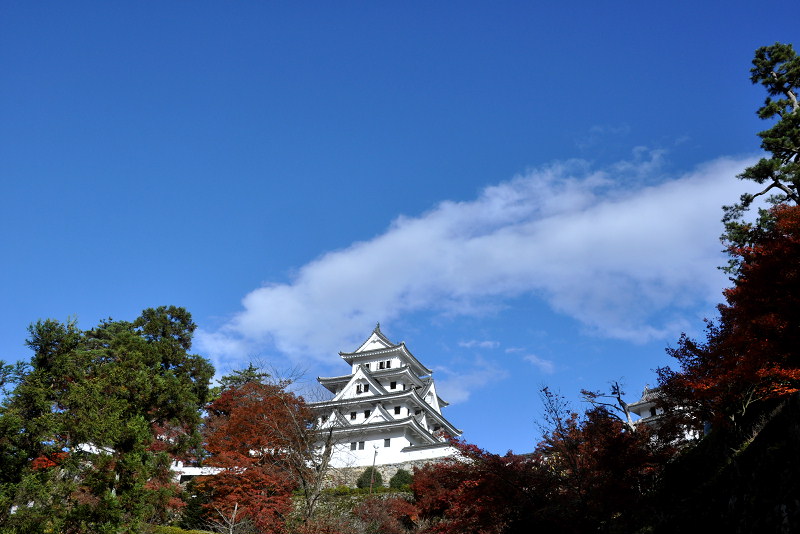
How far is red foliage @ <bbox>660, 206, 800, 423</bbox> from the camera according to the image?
46.7 ft

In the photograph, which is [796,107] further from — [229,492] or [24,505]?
[24,505]

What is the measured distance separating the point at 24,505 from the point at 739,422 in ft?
73.7

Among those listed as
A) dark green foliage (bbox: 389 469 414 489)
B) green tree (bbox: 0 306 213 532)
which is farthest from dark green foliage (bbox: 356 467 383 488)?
green tree (bbox: 0 306 213 532)

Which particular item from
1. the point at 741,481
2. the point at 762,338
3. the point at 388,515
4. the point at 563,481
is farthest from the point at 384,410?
the point at 741,481

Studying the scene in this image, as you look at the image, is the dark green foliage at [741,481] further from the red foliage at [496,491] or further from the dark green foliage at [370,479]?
the dark green foliage at [370,479]

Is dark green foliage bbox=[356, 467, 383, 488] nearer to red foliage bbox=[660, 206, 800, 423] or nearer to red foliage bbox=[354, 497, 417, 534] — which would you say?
red foliage bbox=[354, 497, 417, 534]

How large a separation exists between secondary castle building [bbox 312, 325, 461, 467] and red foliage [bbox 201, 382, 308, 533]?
17.6ft

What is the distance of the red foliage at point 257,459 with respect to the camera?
27234 mm

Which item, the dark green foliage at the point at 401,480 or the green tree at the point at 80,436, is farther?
the dark green foliage at the point at 401,480

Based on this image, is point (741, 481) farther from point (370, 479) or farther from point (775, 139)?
point (370, 479)

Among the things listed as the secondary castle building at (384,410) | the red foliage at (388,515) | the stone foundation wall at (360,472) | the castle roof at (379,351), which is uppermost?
the castle roof at (379,351)

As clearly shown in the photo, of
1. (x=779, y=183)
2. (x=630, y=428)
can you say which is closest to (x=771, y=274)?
(x=630, y=428)

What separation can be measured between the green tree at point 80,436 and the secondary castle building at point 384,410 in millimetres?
13513

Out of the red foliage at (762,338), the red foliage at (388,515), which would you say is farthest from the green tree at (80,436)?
the red foliage at (762,338)
